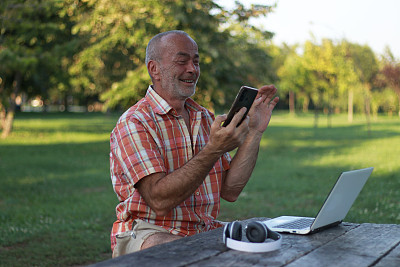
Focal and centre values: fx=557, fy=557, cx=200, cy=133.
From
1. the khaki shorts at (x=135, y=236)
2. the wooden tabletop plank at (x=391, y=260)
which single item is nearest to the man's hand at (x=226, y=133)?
the khaki shorts at (x=135, y=236)

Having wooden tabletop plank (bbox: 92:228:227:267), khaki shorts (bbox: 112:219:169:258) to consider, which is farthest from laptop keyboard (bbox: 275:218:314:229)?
khaki shorts (bbox: 112:219:169:258)

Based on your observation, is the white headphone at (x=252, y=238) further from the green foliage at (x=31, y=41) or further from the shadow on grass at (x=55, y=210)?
the green foliage at (x=31, y=41)

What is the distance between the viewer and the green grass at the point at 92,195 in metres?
6.93

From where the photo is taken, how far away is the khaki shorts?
304 centimetres

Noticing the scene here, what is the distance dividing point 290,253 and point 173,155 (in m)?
1.17

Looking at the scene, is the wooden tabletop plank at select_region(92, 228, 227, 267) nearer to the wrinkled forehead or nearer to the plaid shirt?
the plaid shirt

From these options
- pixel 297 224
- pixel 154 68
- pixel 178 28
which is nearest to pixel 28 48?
pixel 178 28

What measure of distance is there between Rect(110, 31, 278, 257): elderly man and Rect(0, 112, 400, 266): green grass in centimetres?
326

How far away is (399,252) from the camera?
7.81 ft

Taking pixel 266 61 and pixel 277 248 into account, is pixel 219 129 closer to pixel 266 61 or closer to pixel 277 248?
pixel 277 248

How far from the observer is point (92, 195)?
1083cm

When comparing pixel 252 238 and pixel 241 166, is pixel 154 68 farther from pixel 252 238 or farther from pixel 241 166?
pixel 252 238

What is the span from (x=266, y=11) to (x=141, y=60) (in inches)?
186

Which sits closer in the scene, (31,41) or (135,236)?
(135,236)
